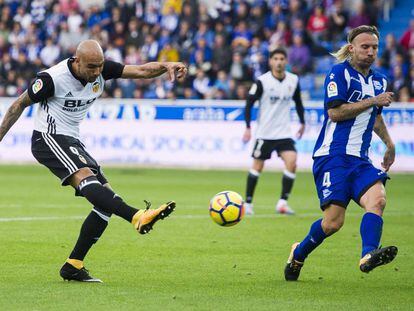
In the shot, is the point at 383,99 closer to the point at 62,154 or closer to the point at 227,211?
the point at 227,211

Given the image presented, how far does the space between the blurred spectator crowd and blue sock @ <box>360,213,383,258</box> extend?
53.2 feet

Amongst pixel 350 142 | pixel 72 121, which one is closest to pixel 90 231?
pixel 72 121

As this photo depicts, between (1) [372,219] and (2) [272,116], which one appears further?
(2) [272,116]

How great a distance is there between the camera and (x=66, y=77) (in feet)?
29.1

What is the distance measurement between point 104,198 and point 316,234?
1.94 meters

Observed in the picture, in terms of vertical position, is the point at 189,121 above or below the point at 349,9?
below

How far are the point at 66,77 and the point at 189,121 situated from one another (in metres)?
15.5

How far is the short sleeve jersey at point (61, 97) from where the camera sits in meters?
8.77

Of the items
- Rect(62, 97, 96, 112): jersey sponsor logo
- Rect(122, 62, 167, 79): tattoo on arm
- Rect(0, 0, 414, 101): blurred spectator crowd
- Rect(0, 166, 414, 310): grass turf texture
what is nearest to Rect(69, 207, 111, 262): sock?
Rect(0, 166, 414, 310): grass turf texture

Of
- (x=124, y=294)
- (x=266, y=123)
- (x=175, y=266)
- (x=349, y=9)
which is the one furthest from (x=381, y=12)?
(x=124, y=294)

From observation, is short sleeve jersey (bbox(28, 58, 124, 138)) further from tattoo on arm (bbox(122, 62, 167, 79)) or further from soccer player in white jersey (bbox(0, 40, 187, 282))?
tattoo on arm (bbox(122, 62, 167, 79))

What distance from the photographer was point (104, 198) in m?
8.42

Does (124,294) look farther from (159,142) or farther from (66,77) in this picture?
(159,142)

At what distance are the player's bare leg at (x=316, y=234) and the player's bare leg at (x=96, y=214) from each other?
156 centimetres
